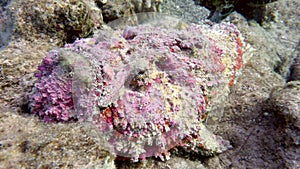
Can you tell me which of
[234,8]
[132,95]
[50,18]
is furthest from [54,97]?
[234,8]

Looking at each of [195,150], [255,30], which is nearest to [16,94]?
[195,150]

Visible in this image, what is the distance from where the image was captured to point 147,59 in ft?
6.75

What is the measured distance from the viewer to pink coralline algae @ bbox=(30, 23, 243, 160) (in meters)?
1.72

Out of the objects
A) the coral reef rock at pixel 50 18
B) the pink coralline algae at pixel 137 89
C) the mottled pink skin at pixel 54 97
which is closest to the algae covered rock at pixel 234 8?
Answer: the pink coralline algae at pixel 137 89

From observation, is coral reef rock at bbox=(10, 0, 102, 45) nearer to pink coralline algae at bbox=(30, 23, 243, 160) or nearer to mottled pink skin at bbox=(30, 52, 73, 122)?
pink coralline algae at bbox=(30, 23, 243, 160)

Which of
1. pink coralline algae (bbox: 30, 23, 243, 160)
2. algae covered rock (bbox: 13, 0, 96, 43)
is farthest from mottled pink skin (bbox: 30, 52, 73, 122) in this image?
algae covered rock (bbox: 13, 0, 96, 43)

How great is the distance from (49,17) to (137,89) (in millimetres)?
1349

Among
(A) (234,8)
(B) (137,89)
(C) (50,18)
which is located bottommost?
(A) (234,8)

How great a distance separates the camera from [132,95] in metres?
1.82

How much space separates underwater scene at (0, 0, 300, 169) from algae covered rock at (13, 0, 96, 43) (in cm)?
1

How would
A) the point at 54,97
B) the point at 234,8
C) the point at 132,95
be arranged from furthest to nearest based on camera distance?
the point at 234,8 < the point at 132,95 < the point at 54,97

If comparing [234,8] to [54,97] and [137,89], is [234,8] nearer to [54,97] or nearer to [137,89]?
[137,89]

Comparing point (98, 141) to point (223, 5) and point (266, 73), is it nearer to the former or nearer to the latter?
point (266, 73)

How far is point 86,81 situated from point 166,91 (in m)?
0.66
